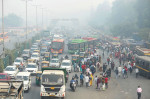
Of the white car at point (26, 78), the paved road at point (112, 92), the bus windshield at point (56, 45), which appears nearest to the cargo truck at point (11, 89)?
the paved road at point (112, 92)

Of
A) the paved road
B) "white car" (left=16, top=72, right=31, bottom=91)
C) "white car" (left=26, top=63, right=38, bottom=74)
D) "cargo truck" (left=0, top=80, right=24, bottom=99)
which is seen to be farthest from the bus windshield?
"cargo truck" (left=0, top=80, right=24, bottom=99)

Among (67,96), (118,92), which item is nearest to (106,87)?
(118,92)

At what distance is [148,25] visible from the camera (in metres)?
70.2

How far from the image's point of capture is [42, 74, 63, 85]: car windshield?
17.8m

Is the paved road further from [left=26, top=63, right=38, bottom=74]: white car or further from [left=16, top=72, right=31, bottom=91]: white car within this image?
[left=26, top=63, right=38, bottom=74]: white car

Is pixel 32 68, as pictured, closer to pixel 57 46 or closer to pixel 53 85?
pixel 53 85

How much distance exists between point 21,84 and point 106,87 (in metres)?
10.5

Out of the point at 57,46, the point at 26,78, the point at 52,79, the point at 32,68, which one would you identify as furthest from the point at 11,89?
the point at 57,46

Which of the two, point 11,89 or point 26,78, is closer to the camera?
point 11,89

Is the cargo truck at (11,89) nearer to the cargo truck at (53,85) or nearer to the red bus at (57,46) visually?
the cargo truck at (53,85)

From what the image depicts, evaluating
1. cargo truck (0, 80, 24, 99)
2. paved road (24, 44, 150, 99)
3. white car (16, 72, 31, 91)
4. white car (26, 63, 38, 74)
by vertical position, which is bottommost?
paved road (24, 44, 150, 99)

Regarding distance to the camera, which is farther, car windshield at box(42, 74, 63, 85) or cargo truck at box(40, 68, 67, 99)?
car windshield at box(42, 74, 63, 85)

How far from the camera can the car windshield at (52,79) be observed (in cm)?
1776

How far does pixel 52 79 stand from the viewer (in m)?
18.0
